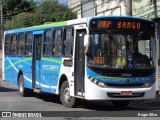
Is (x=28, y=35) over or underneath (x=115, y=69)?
over

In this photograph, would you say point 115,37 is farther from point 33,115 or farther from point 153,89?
point 33,115

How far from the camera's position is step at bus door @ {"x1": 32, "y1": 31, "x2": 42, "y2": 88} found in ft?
59.3

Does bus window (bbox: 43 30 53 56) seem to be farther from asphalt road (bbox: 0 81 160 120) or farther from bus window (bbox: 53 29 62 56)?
asphalt road (bbox: 0 81 160 120)

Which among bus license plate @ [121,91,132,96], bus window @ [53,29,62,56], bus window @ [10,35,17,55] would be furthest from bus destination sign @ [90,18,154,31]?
bus window @ [10,35,17,55]

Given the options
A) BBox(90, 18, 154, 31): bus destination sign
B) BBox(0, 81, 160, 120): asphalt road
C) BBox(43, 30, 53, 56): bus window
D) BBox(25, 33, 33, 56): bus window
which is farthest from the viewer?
BBox(25, 33, 33, 56): bus window

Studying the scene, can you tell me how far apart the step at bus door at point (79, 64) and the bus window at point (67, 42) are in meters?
0.43

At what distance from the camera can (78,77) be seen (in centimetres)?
1455

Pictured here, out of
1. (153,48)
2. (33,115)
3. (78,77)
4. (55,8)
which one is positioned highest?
(55,8)

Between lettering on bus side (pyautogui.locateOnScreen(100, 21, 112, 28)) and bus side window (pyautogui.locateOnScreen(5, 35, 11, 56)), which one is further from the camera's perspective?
bus side window (pyautogui.locateOnScreen(5, 35, 11, 56))

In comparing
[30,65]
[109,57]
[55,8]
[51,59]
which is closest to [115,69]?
[109,57]

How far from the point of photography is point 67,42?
1544 centimetres

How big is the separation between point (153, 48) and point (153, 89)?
1.32 m

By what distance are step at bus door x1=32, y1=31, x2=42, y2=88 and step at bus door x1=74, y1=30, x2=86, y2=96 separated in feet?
11.9

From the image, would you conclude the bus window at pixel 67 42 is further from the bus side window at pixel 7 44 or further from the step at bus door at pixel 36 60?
the bus side window at pixel 7 44
